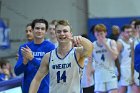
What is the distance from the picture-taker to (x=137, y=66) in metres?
7.37

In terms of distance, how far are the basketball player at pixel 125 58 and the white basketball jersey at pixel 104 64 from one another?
0.68 metres

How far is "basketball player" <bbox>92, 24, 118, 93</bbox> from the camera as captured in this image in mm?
8273

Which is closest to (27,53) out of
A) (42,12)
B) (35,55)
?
(35,55)

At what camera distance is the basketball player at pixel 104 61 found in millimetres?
8273

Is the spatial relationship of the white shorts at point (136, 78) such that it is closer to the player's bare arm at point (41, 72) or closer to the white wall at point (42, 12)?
the player's bare arm at point (41, 72)

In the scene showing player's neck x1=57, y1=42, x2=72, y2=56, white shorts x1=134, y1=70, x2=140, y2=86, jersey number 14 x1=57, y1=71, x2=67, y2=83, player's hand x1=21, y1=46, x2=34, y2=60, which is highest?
player's neck x1=57, y1=42, x2=72, y2=56

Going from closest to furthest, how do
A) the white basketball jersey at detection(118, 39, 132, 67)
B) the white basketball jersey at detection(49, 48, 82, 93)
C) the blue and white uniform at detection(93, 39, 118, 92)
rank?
1. the white basketball jersey at detection(49, 48, 82, 93)
2. the blue and white uniform at detection(93, 39, 118, 92)
3. the white basketball jersey at detection(118, 39, 132, 67)

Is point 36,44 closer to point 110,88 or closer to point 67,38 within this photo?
point 67,38

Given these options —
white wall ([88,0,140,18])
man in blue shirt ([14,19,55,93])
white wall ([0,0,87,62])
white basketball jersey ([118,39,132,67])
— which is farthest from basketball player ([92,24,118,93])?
white wall ([88,0,140,18])

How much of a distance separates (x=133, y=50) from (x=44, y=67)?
337 centimetres

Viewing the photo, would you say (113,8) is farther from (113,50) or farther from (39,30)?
(39,30)

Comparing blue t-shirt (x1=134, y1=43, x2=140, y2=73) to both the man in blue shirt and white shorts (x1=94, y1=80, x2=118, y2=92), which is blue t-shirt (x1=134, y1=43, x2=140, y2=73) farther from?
the man in blue shirt

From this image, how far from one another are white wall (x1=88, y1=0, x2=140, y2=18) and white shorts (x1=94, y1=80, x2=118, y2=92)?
7.06 m

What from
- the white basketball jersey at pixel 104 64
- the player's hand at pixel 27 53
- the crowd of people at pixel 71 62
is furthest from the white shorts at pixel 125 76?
the player's hand at pixel 27 53
